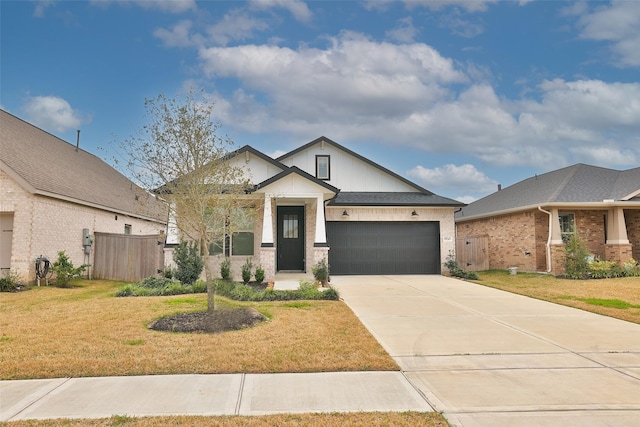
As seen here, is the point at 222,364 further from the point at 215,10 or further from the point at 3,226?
the point at 3,226

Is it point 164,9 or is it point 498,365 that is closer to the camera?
point 498,365

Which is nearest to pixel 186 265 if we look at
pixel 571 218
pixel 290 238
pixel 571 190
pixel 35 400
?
pixel 290 238

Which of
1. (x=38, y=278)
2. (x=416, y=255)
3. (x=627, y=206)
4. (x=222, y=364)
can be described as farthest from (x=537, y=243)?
(x=38, y=278)

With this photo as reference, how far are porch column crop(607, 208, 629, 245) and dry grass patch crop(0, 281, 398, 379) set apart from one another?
48.7ft

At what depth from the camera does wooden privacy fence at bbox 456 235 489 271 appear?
70.2 feet

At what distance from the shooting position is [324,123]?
2055 cm

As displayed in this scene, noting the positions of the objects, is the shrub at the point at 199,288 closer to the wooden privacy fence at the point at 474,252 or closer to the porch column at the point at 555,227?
the wooden privacy fence at the point at 474,252

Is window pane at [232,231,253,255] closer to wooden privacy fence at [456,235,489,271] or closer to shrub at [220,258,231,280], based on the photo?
shrub at [220,258,231,280]

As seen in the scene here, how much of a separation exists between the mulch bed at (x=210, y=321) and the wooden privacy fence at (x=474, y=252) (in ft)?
51.0

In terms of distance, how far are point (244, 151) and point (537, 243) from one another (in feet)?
43.7

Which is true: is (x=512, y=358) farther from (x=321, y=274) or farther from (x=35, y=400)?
(x=321, y=274)

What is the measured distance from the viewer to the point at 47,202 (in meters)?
14.8

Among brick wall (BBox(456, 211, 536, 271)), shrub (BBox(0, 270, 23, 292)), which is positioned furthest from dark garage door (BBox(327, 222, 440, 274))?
shrub (BBox(0, 270, 23, 292))

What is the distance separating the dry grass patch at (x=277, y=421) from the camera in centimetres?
365
